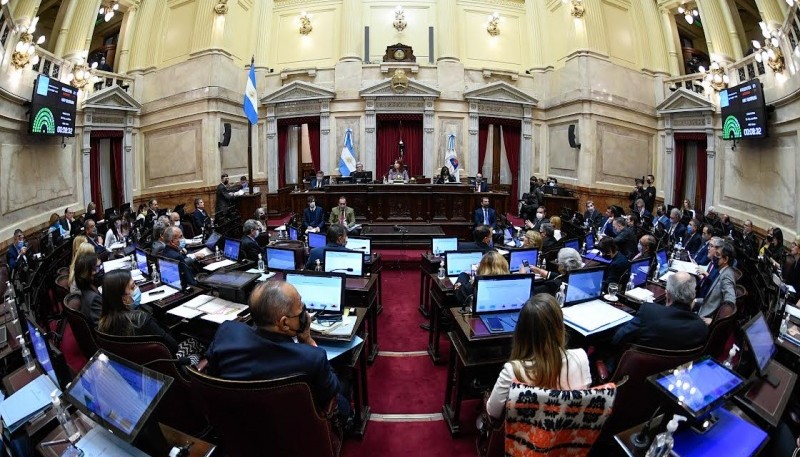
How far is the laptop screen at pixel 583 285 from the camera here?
3573mm

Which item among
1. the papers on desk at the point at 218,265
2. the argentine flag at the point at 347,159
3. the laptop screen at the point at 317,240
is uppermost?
the argentine flag at the point at 347,159

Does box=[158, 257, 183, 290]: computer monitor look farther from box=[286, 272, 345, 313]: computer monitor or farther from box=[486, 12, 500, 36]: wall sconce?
box=[486, 12, 500, 36]: wall sconce

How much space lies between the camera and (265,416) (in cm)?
185

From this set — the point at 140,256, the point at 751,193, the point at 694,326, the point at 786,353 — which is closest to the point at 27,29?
the point at 140,256

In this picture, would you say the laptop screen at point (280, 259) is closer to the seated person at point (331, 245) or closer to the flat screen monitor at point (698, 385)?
the seated person at point (331, 245)

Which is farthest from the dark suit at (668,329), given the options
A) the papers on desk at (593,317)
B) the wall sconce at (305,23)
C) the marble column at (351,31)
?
the wall sconce at (305,23)

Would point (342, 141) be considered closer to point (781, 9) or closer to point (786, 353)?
point (781, 9)

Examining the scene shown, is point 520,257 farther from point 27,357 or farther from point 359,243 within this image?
Result: point 27,357

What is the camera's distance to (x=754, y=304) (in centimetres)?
486

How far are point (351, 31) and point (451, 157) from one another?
16.4 feet

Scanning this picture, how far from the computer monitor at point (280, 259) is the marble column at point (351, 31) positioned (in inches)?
401

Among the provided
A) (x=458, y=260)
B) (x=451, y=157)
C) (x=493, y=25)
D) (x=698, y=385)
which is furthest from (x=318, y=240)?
(x=493, y=25)

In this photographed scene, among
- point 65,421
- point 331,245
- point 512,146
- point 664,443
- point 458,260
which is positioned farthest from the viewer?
point 512,146

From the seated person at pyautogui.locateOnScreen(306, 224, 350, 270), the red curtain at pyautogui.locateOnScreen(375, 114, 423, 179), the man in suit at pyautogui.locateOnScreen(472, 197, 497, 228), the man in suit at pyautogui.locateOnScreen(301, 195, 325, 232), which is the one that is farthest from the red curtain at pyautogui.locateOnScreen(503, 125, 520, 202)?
the seated person at pyautogui.locateOnScreen(306, 224, 350, 270)
